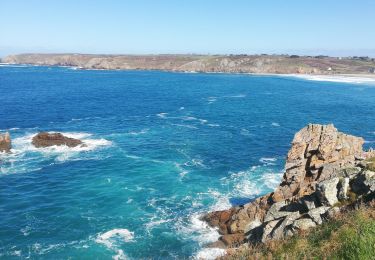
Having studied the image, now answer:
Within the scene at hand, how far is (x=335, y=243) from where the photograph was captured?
51.1 ft

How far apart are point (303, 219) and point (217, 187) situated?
27.7m

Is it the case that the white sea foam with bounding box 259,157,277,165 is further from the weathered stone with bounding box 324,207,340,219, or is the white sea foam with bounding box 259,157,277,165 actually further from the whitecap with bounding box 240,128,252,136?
the weathered stone with bounding box 324,207,340,219

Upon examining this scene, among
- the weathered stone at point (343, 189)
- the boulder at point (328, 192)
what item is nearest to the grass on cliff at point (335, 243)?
the weathered stone at point (343, 189)

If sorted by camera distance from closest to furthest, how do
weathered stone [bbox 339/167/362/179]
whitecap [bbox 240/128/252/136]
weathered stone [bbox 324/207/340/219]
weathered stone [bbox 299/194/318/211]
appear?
weathered stone [bbox 324/207/340/219] < weathered stone [bbox 299/194/318/211] < weathered stone [bbox 339/167/362/179] < whitecap [bbox 240/128/252/136]

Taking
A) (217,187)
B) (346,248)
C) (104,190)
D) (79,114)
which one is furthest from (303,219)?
(79,114)

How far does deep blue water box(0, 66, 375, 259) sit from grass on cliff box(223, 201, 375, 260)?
736 inches

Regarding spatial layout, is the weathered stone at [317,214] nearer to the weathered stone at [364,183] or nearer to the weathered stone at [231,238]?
the weathered stone at [364,183]

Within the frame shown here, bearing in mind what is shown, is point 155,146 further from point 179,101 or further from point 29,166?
point 179,101

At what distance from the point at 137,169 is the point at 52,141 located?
68.0ft

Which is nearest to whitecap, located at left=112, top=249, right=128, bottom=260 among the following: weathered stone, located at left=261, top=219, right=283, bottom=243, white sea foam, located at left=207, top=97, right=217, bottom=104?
weathered stone, located at left=261, top=219, right=283, bottom=243

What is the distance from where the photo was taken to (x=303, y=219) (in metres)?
23.0

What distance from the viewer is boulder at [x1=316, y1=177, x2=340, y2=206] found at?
2498 centimetres

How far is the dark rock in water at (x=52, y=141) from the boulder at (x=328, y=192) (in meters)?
51.0

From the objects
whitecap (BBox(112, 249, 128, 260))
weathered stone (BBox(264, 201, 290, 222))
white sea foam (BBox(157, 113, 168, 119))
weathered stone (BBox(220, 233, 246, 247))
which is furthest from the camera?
white sea foam (BBox(157, 113, 168, 119))
